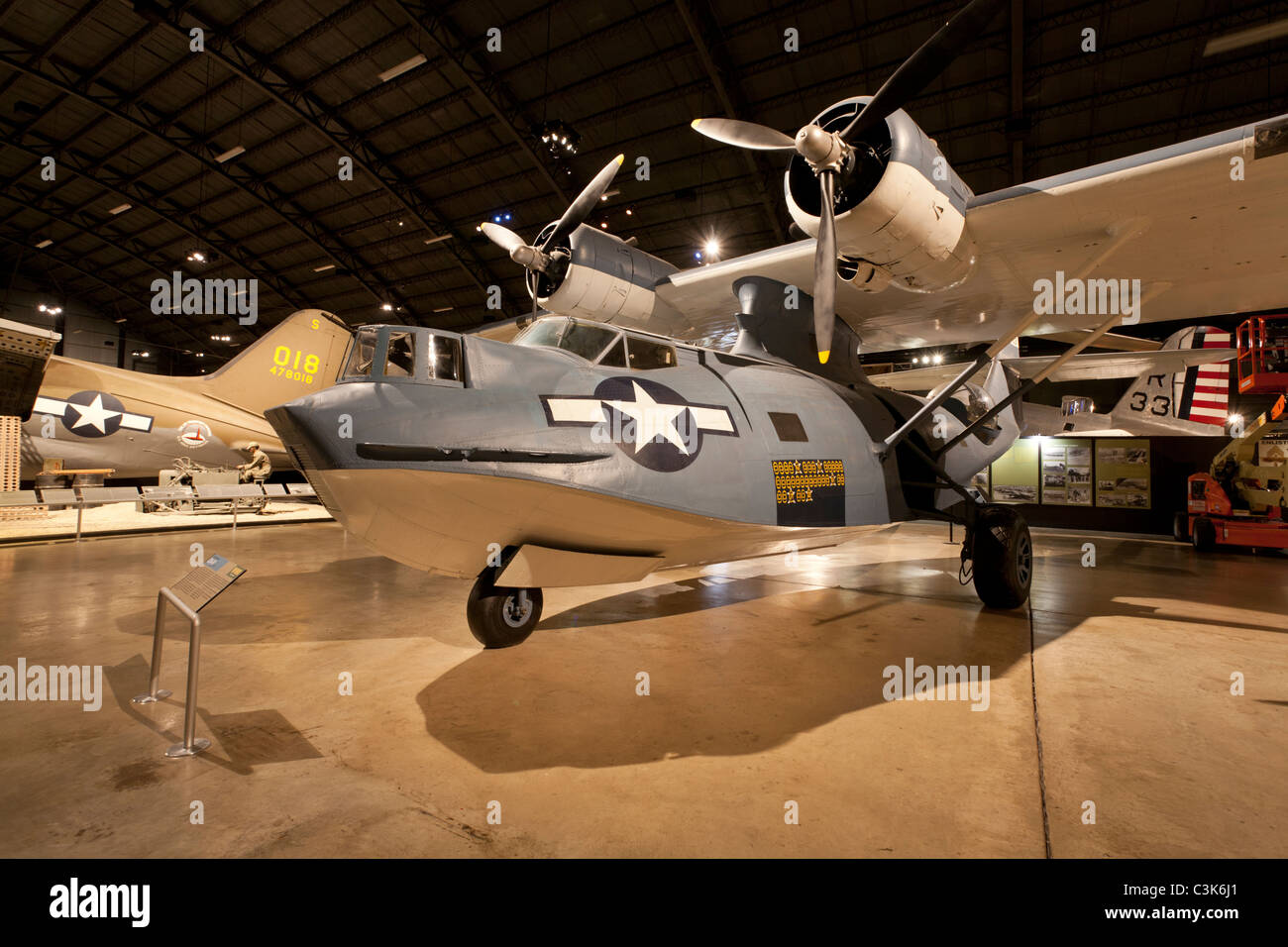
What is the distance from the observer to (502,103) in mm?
→ 15906

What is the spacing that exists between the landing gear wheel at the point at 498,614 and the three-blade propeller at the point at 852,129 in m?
3.04

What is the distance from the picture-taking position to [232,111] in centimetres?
1841

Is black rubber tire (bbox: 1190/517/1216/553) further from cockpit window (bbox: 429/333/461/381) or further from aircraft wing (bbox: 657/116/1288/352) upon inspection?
cockpit window (bbox: 429/333/461/381)

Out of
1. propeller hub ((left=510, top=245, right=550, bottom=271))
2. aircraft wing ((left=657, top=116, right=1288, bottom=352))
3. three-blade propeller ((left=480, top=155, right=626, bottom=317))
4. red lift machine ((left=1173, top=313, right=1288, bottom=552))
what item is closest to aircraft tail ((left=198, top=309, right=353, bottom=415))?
three-blade propeller ((left=480, top=155, right=626, bottom=317))

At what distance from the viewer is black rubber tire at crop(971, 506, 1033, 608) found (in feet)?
19.3

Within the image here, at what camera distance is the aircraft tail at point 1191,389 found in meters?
12.6

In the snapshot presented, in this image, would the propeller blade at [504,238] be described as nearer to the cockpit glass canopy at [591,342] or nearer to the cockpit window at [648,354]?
the cockpit glass canopy at [591,342]

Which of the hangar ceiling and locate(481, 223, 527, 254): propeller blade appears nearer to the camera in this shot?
locate(481, 223, 527, 254): propeller blade

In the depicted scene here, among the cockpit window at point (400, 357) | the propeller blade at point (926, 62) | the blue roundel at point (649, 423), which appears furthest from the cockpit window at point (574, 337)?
the propeller blade at point (926, 62)

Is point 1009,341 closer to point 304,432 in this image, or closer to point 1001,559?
point 1001,559

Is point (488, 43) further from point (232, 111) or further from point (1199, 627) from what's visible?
point (1199, 627)

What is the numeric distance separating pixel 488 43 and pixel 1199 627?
731 inches

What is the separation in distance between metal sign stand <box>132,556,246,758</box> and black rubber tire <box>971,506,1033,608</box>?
6471 mm

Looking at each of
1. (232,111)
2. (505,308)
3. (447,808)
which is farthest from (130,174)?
(447,808)
